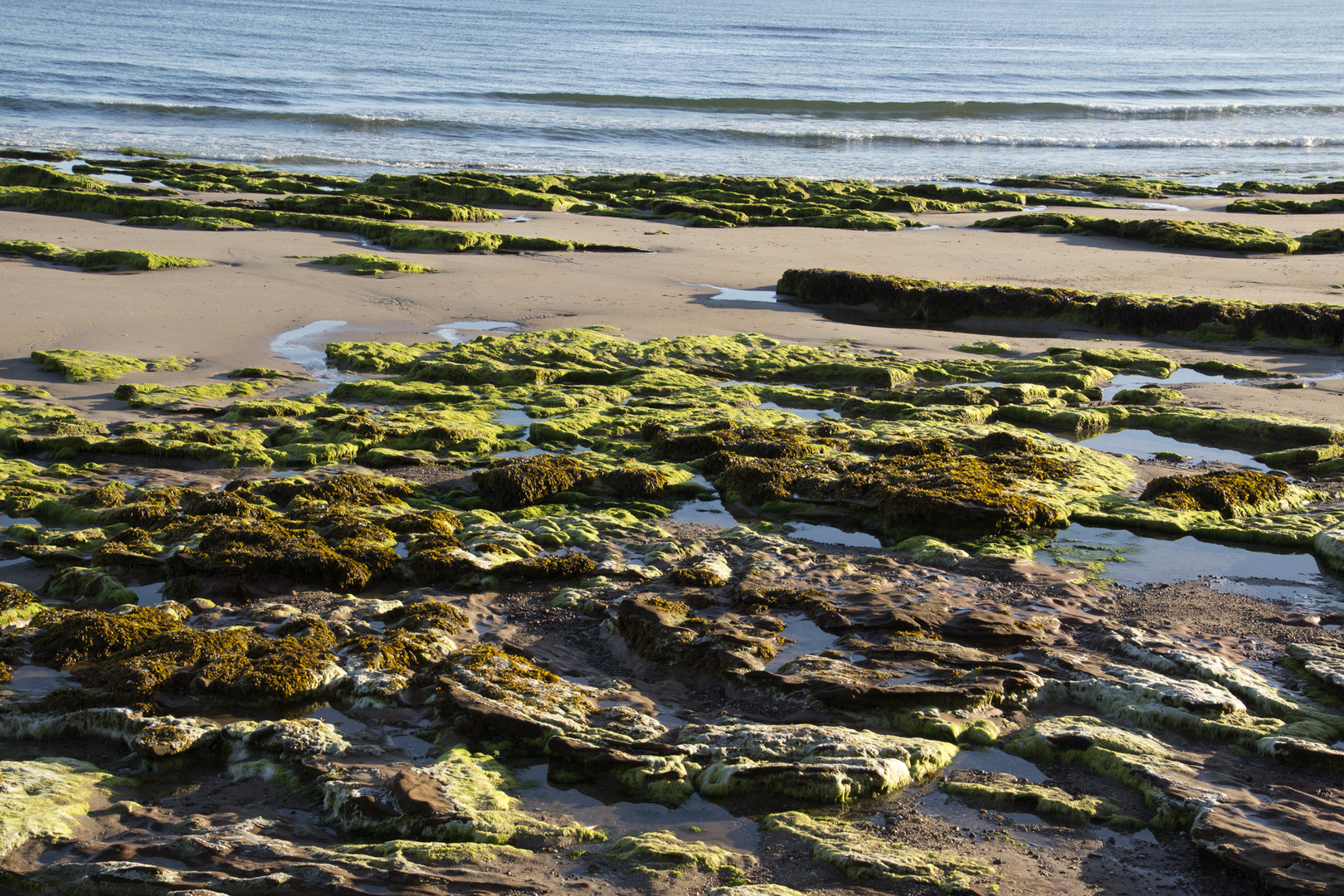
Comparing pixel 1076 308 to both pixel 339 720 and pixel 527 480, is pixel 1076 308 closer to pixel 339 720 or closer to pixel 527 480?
pixel 527 480

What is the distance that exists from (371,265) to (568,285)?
2520mm

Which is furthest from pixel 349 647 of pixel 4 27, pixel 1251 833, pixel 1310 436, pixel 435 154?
pixel 4 27

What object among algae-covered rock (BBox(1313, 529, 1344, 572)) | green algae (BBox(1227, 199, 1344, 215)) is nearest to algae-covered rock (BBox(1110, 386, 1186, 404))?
algae-covered rock (BBox(1313, 529, 1344, 572))

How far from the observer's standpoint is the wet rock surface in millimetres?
3158

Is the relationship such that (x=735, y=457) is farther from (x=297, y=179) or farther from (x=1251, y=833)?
(x=297, y=179)

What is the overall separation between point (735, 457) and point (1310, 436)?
14.0 ft

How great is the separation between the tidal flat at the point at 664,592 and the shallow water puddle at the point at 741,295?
669 millimetres

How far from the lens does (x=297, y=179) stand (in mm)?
20391

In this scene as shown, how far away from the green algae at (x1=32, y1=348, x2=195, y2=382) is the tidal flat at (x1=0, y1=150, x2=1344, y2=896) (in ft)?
0.21

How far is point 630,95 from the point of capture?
4006 cm

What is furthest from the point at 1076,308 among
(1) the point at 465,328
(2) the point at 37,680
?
(2) the point at 37,680

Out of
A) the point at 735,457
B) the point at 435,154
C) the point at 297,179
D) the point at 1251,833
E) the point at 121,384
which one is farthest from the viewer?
the point at 435,154

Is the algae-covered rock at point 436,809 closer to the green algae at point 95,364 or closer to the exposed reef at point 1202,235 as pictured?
the green algae at point 95,364

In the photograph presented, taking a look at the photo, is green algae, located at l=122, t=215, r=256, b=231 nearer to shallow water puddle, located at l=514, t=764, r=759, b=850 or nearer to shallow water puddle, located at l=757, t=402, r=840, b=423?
shallow water puddle, located at l=757, t=402, r=840, b=423
